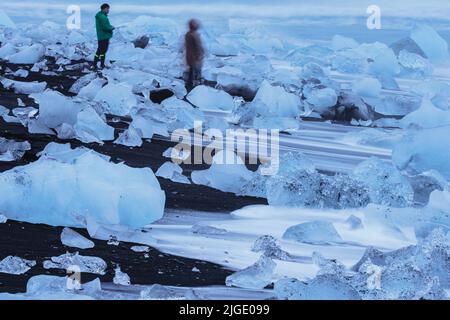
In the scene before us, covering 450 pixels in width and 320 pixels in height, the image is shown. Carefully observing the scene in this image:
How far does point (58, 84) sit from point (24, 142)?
3.12 m

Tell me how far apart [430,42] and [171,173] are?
655 centimetres

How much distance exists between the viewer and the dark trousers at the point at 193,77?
7.57 meters

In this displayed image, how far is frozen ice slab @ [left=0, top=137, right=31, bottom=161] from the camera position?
13.1 feet

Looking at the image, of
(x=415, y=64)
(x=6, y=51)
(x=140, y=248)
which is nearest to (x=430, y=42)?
(x=415, y=64)

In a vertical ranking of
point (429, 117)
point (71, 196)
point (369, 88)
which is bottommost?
point (369, 88)

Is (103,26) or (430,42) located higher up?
(103,26)

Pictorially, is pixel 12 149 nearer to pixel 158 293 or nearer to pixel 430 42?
pixel 158 293

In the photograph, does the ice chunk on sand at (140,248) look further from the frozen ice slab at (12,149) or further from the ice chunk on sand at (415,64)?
the ice chunk on sand at (415,64)

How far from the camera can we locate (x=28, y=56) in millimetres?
9234

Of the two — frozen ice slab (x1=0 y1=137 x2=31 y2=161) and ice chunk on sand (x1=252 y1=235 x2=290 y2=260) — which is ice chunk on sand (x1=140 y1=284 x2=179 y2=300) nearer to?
ice chunk on sand (x1=252 y1=235 x2=290 y2=260)

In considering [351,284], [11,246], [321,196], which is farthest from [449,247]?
[11,246]

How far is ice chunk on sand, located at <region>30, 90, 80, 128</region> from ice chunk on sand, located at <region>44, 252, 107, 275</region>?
227 centimetres

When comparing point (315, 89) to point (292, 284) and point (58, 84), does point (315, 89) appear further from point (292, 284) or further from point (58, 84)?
point (292, 284)

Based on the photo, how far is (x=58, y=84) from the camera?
729 cm
